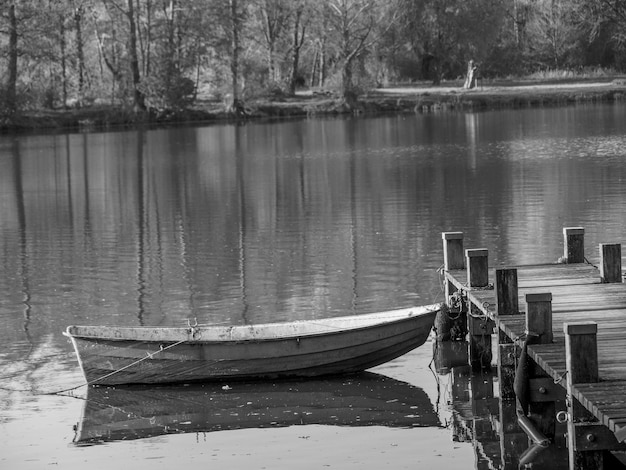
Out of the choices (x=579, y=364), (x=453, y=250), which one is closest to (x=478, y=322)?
(x=453, y=250)

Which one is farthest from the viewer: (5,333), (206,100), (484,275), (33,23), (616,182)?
(206,100)

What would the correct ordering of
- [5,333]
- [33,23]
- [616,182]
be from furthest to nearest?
[33,23] < [616,182] < [5,333]

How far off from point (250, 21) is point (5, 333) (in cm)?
7537

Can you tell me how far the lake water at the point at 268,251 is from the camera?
16906 mm

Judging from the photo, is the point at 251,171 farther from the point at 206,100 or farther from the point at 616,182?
the point at 206,100

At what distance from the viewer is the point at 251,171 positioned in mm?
52062

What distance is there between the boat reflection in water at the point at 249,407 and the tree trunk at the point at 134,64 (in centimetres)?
7045

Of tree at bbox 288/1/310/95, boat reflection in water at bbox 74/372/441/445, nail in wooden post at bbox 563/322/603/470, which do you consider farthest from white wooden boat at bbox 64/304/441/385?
tree at bbox 288/1/310/95

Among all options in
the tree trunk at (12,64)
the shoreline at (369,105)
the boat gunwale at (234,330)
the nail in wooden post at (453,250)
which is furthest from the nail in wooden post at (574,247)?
the tree trunk at (12,64)

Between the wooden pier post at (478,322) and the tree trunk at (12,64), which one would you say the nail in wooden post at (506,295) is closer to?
the wooden pier post at (478,322)

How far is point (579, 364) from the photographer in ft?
44.5

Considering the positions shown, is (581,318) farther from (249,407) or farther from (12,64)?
(12,64)

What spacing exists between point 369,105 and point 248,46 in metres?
13.0

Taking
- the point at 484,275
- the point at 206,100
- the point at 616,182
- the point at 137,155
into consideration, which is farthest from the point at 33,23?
the point at 484,275
